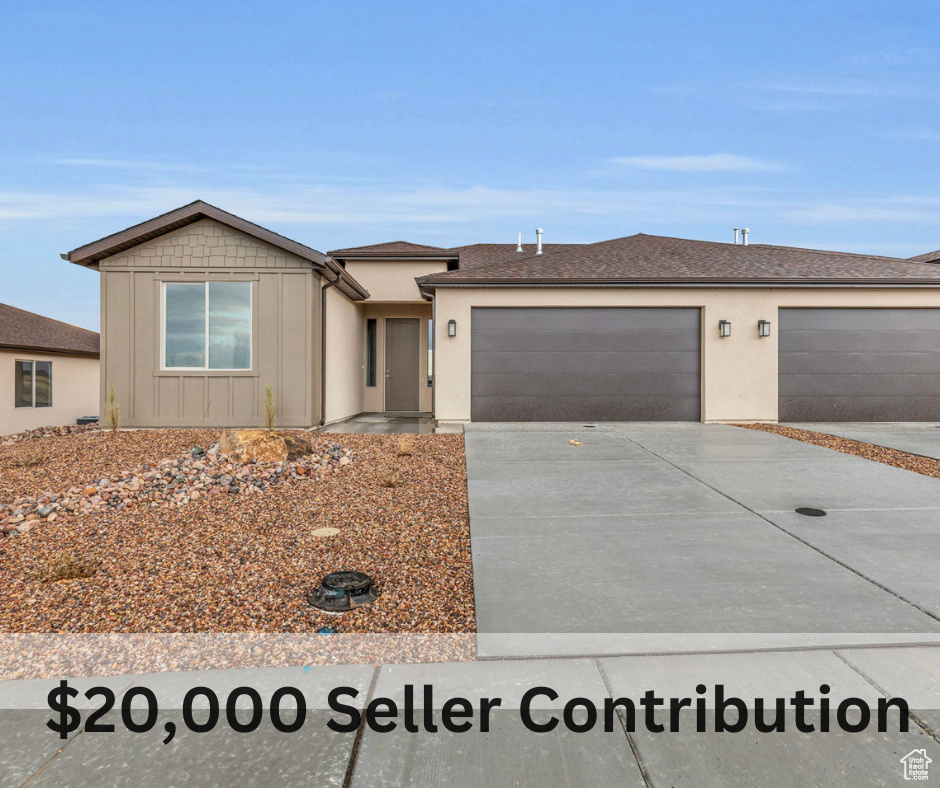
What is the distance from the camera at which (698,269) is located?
10906 millimetres

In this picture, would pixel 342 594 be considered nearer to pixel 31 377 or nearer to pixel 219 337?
pixel 219 337

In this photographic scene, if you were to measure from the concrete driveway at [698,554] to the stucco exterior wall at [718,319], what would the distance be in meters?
3.98

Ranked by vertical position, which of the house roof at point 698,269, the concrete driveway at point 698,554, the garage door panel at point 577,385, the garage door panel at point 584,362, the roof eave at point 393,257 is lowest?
the concrete driveway at point 698,554

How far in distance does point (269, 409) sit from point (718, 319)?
28.1 feet

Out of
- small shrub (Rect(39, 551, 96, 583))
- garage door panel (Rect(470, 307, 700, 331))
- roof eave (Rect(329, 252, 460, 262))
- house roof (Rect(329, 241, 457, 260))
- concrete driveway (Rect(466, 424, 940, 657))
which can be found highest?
house roof (Rect(329, 241, 457, 260))

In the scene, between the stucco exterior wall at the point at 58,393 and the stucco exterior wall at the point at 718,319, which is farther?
the stucco exterior wall at the point at 58,393

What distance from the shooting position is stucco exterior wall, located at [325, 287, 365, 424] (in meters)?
10.3

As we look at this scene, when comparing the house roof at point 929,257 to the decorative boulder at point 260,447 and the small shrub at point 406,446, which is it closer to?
the small shrub at point 406,446

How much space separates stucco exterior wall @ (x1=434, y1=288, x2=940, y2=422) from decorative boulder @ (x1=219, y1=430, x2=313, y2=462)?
4.32 meters

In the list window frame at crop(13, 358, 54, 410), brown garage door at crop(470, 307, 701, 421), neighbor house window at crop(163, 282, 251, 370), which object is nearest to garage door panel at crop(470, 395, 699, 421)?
brown garage door at crop(470, 307, 701, 421)

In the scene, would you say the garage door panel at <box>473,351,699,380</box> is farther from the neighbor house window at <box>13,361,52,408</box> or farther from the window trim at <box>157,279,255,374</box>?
the neighbor house window at <box>13,361,52,408</box>

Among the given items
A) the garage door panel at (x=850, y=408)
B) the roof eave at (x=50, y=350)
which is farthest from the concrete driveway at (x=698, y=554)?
the roof eave at (x=50, y=350)

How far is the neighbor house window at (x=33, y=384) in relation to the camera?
50.6 ft

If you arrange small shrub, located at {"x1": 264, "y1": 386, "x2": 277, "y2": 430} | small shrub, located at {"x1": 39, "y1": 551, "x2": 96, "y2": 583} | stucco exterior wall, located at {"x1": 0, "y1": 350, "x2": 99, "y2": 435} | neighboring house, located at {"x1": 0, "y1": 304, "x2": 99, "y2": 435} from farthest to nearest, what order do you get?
1. neighboring house, located at {"x1": 0, "y1": 304, "x2": 99, "y2": 435}
2. stucco exterior wall, located at {"x1": 0, "y1": 350, "x2": 99, "y2": 435}
3. small shrub, located at {"x1": 264, "y1": 386, "x2": 277, "y2": 430}
4. small shrub, located at {"x1": 39, "y1": 551, "x2": 96, "y2": 583}
